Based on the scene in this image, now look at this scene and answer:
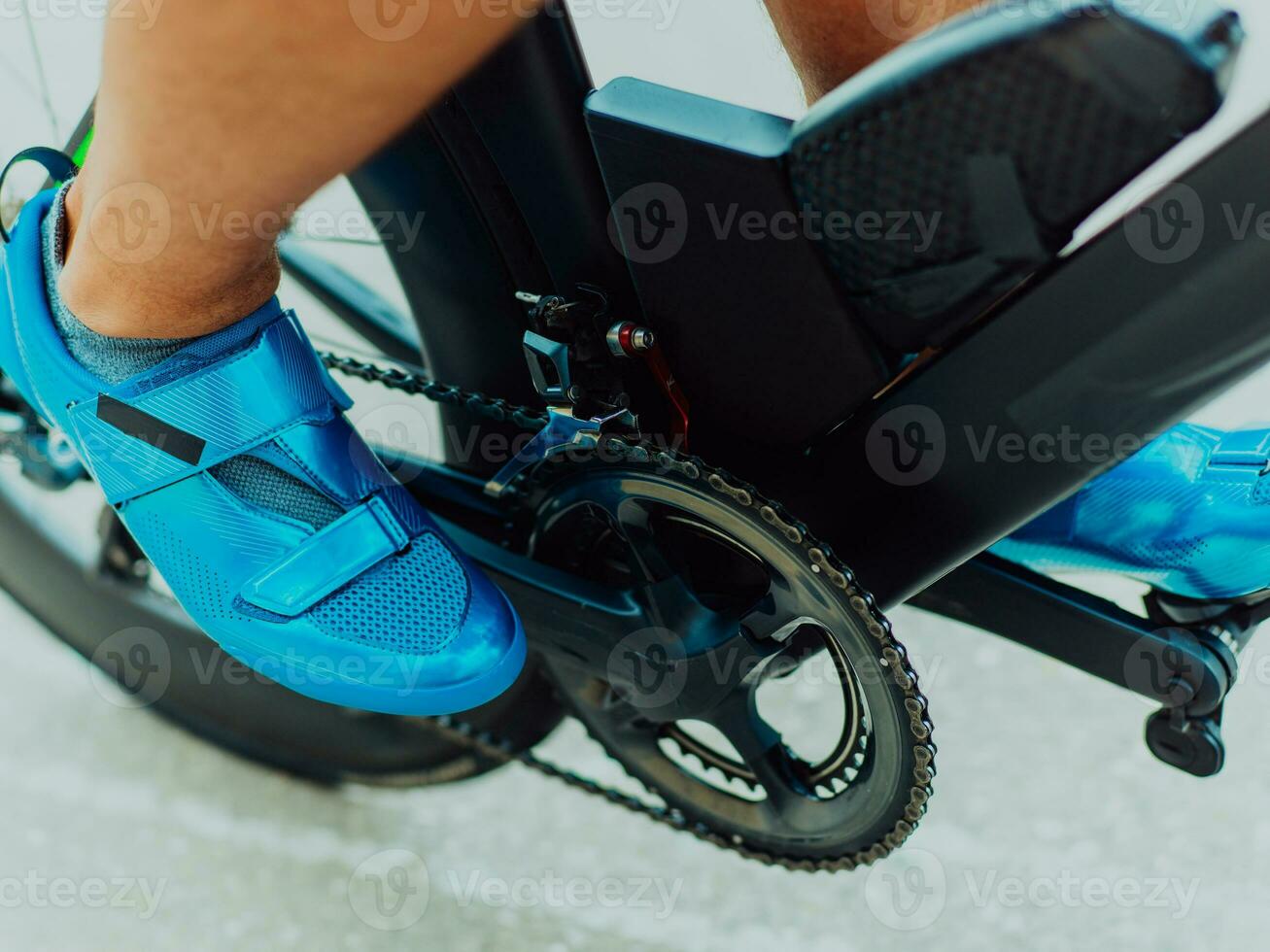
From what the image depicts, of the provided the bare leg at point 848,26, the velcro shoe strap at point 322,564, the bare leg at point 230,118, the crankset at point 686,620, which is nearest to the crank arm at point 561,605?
the crankset at point 686,620

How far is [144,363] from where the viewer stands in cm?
67

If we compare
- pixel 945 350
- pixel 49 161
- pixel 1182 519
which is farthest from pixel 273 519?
pixel 1182 519

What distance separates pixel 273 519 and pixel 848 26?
0.46 metres

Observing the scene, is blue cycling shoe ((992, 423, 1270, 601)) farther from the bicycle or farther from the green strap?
the green strap

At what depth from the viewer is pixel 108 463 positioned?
2.28 feet

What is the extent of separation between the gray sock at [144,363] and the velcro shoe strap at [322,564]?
1 centimetres

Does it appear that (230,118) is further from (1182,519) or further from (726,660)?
(1182,519)

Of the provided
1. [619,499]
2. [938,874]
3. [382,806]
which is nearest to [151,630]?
[382,806]

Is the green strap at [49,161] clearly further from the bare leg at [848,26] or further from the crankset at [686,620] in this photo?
the bare leg at [848,26]

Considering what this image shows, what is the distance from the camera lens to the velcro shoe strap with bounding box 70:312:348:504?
0.67 metres

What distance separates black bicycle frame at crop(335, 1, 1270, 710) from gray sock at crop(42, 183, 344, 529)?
0.53 ft

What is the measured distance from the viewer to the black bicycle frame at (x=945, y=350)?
0.56 metres

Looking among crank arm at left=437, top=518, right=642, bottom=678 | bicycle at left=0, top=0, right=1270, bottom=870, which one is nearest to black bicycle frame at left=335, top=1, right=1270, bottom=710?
bicycle at left=0, top=0, right=1270, bottom=870

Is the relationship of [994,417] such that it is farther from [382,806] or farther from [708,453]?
[382,806]
